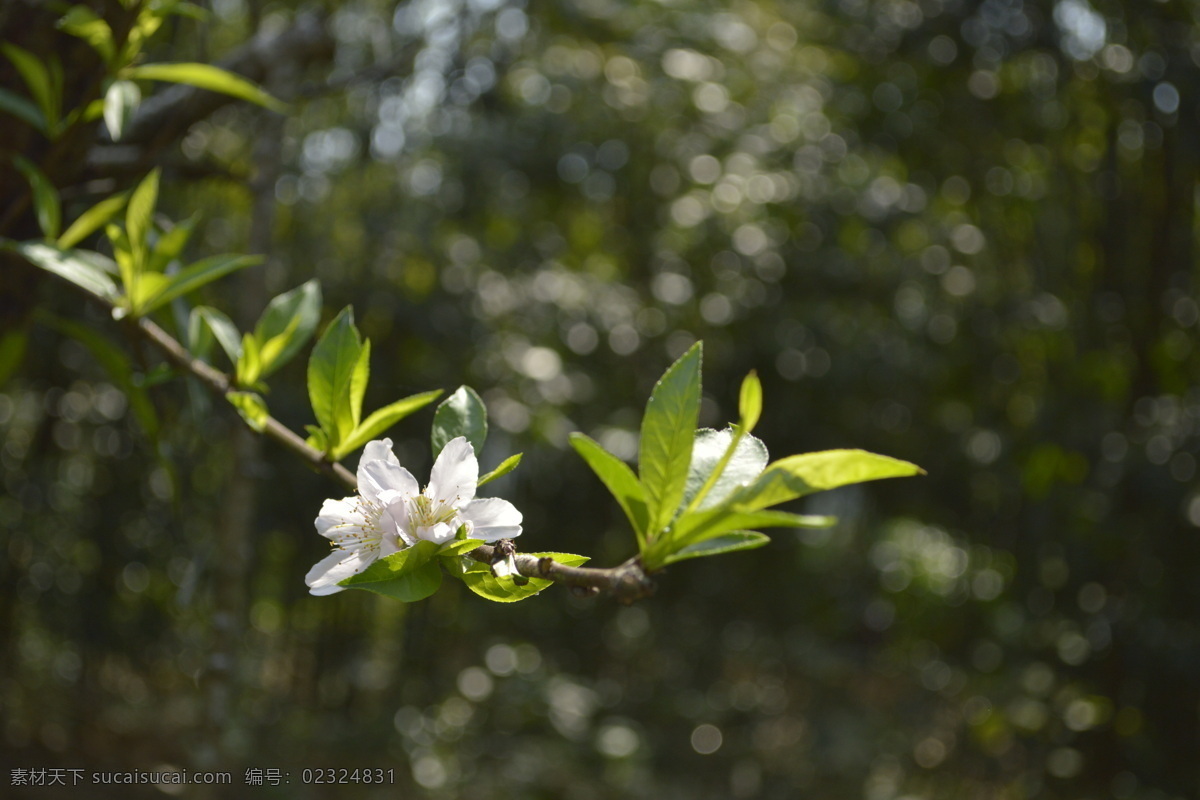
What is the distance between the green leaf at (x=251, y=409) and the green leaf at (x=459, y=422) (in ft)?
0.43

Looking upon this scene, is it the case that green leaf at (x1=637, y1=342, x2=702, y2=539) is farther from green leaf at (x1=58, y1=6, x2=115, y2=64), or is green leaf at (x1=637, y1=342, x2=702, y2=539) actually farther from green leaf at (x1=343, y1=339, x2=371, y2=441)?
green leaf at (x1=58, y1=6, x2=115, y2=64)

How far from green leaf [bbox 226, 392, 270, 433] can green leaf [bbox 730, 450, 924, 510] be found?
317 millimetres

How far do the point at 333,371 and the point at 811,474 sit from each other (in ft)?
1.02

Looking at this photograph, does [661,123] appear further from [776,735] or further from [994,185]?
[776,735]

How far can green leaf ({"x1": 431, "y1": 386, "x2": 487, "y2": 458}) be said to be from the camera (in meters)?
0.49

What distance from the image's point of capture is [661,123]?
213 centimetres

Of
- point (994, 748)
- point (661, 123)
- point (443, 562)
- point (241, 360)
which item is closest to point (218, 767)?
point (241, 360)

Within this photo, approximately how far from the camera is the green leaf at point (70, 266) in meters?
0.66

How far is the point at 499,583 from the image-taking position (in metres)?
0.39

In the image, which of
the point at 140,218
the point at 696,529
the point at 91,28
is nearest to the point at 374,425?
the point at 696,529

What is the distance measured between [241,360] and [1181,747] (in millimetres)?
1786

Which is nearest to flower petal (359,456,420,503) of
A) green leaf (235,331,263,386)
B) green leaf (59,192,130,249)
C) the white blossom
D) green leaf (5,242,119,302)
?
the white blossom

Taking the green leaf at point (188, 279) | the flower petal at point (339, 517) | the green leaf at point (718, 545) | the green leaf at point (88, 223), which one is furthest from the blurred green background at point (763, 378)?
the green leaf at point (718, 545)

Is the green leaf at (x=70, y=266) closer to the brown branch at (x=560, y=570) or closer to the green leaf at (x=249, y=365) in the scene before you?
the green leaf at (x=249, y=365)
